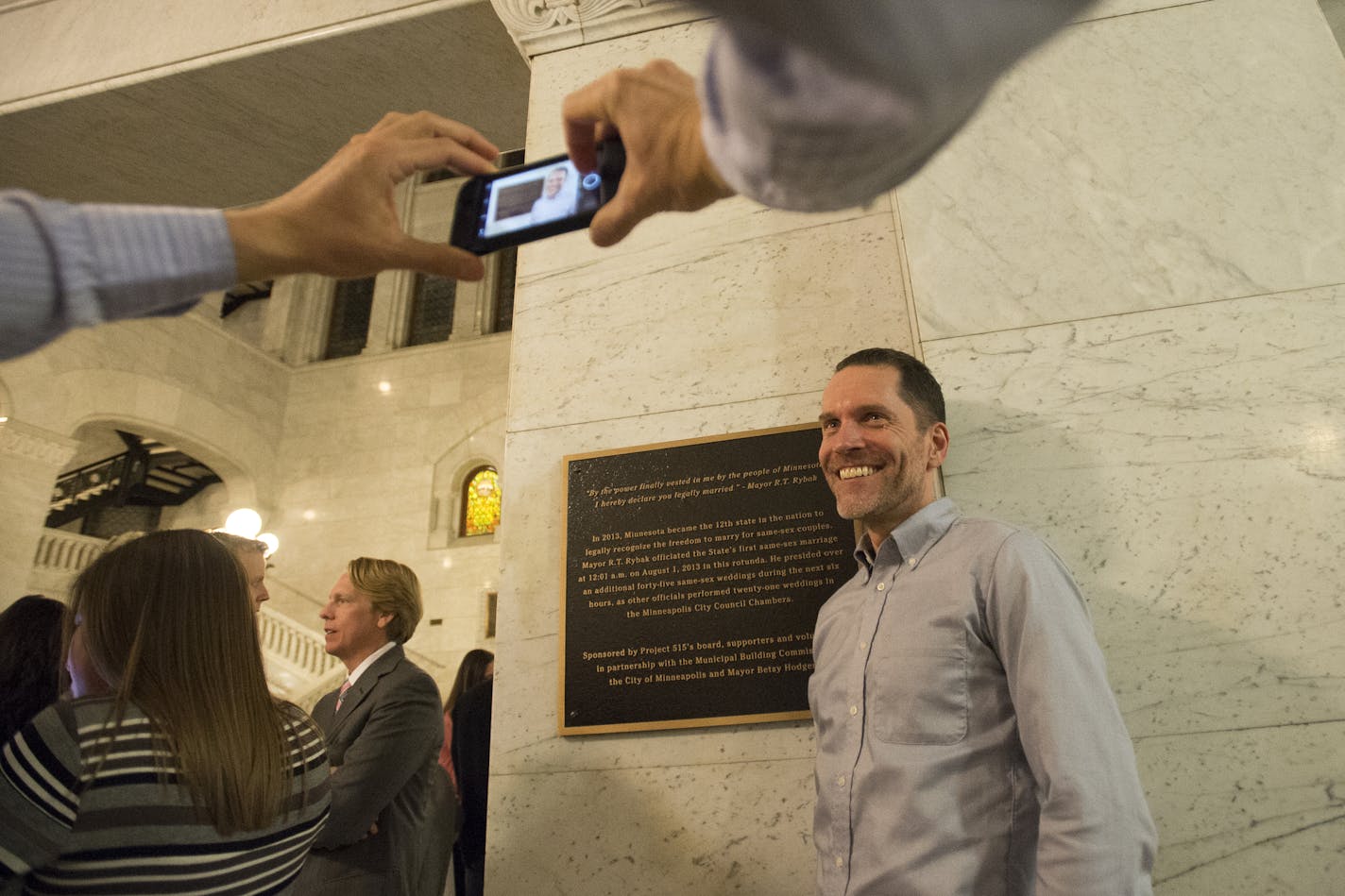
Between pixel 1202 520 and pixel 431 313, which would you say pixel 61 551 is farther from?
pixel 1202 520

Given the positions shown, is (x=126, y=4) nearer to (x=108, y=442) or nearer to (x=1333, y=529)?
(x=1333, y=529)

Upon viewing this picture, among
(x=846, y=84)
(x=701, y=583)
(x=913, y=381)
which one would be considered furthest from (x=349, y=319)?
(x=846, y=84)

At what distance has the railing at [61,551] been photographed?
43.7ft

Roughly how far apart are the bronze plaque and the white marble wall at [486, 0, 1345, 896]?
10 cm

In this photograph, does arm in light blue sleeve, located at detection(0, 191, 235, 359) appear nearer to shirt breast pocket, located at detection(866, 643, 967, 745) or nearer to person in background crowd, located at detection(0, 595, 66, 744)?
shirt breast pocket, located at detection(866, 643, 967, 745)

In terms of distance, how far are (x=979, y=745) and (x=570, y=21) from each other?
3544 millimetres

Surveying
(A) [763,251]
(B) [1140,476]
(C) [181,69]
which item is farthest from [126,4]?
(B) [1140,476]

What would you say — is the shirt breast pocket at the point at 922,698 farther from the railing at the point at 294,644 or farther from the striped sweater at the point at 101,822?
the railing at the point at 294,644

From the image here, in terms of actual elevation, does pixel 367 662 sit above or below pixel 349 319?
below

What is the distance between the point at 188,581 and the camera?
5.65 ft

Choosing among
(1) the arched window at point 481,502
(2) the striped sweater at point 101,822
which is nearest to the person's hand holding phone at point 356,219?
(2) the striped sweater at point 101,822

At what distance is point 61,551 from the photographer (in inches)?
539

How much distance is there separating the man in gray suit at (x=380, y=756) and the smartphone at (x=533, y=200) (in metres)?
2.06

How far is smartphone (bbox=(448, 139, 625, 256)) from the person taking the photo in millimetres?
980
